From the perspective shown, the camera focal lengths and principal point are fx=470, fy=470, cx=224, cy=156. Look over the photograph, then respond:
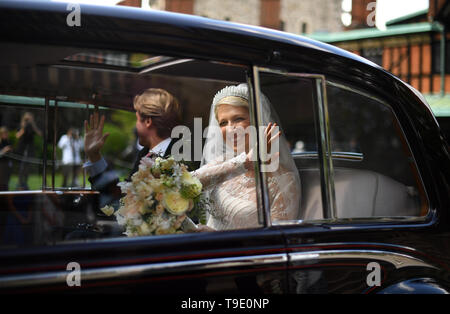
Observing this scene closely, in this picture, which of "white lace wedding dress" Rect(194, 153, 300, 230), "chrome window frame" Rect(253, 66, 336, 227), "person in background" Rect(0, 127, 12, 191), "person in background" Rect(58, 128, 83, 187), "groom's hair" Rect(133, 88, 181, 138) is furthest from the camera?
"person in background" Rect(58, 128, 83, 187)

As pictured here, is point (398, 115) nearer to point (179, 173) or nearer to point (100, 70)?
point (179, 173)

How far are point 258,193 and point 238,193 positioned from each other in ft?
2.39

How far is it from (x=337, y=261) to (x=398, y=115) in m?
0.71

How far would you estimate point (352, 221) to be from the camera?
6.08 feet

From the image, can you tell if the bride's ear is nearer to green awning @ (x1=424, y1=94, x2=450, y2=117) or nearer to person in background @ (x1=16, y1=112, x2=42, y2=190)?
person in background @ (x1=16, y1=112, x2=42, y2=190)

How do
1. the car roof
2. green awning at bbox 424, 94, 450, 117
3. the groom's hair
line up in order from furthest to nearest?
green awning at bbox 424, 94, 450, 117, the groom's hair, the car roof

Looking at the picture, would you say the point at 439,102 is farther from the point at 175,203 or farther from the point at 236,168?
the point at 175,203

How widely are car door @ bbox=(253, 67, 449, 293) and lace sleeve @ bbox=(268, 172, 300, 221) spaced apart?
0.04 metres

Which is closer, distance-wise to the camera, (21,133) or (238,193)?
(238,193)

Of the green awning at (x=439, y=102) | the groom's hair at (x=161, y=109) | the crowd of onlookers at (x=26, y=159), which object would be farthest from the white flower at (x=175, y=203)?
the green awning at (x=439, y=102)

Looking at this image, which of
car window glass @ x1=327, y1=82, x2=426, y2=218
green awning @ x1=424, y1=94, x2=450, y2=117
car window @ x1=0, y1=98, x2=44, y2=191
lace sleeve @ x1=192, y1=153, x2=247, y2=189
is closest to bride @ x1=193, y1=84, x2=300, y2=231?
lace sleeve @ x1=192, y1=153, x2=247, y2=189

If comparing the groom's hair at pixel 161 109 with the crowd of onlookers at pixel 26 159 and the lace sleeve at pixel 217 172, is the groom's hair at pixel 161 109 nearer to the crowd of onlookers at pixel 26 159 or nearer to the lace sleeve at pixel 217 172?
the lace sleeve at pixel 217 172

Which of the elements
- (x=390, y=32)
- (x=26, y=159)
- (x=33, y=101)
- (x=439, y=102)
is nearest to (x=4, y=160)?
(x=26, y=159)

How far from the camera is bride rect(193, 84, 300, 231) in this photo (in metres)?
1.99
